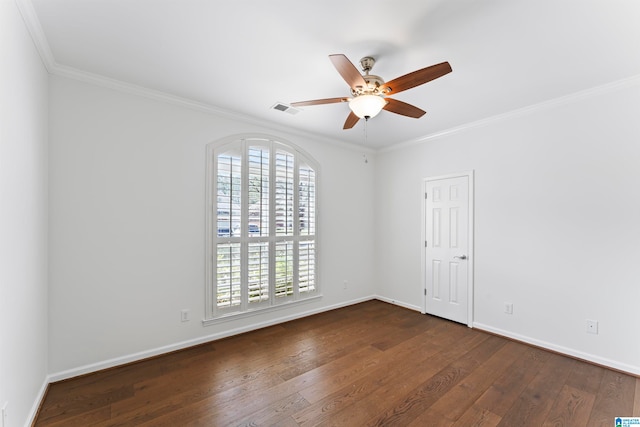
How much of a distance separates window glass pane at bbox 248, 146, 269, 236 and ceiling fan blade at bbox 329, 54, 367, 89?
182 centimetres

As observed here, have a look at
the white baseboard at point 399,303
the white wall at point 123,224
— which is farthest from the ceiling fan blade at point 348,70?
the white baseboard at point 399,303

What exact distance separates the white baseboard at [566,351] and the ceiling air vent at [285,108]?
11.7 feet

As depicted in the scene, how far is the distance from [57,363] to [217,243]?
5.42 feet

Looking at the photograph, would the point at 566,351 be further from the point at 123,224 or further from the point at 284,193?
the point at 123,224

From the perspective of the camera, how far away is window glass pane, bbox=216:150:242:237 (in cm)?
330

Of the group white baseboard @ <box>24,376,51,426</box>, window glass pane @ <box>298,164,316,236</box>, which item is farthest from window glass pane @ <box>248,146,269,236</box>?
white baseboard @ <box>24,376,51,426</box>

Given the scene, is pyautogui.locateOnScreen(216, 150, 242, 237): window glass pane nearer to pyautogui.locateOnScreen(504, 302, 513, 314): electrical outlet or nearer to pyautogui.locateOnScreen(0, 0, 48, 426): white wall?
pyautogui.locateOnScreen(0, 0, 48, 426): white wall

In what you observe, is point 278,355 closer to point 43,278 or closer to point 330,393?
point 330,393

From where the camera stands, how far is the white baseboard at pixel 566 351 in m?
2.59

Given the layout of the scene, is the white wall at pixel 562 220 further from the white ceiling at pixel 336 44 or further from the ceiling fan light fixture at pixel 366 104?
the ceiling fan light fixture at pixel 366 104

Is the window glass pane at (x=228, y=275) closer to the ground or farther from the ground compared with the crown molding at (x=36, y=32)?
closer to the ground

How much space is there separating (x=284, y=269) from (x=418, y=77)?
2840 mm

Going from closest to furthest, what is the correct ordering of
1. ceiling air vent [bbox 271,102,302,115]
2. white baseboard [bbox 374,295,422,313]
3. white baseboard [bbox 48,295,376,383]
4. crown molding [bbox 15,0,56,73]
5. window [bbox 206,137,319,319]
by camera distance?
1. crown molding [bbox 15,0,56,73]
2. white baseboard [bbox 48,295,376,383]
3. ceiling air vent [bbox 271,102,302,115]
4. window [bbox 206,137,319,319]
5. white baseboard [bbox 374,295,422,313]

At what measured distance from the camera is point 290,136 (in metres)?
3.97
